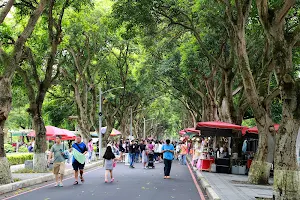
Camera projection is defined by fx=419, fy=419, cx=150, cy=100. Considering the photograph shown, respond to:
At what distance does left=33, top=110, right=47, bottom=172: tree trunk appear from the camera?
61.0 feet

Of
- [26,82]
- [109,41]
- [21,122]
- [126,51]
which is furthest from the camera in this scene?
[21,122]

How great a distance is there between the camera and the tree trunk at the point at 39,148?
18.6 metres

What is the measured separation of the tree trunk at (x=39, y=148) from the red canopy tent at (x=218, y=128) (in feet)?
24.2

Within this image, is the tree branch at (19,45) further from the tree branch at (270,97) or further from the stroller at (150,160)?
the stroller at (150,160)

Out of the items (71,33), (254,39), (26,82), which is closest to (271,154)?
(254,39)

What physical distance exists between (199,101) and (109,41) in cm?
1323

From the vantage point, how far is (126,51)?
108 ft

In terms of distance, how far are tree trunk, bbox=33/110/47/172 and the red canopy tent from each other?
7368mm

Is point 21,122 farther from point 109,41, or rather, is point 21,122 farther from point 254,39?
point 254,39

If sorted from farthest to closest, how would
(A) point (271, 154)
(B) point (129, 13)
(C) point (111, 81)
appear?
(C) point (111, 81) < (B) point (129, 13) < (A) point (271, 154)

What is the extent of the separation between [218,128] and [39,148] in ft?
27.9

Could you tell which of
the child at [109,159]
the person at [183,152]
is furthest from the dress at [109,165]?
the person at [183,152]

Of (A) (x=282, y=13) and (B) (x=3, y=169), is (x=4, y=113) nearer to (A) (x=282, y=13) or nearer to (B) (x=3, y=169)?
(B) (x=3, y=169)

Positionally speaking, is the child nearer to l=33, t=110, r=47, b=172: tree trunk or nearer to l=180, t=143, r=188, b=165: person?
l=33, t=110, r=47, b=172: tree trunk
